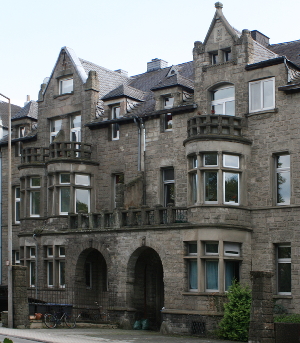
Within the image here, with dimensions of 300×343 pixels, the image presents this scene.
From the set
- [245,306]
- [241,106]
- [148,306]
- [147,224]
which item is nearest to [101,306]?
[148,306]

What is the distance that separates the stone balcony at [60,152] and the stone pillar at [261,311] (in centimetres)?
1431

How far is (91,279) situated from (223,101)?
1111cm

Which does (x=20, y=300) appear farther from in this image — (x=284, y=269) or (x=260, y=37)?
(x=260, y=37)

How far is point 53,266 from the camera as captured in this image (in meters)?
34.7

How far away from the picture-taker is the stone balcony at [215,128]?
96.5 feet

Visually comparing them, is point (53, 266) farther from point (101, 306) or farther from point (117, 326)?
point (117, 326)

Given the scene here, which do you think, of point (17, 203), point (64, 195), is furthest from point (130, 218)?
point (17, 203)

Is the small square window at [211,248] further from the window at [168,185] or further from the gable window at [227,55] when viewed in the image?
the gable window at [227,55]

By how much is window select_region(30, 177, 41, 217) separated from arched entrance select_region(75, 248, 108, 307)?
4.28 m

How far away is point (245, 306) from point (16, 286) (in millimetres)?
9409

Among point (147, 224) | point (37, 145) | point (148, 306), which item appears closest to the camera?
point (147, 224)

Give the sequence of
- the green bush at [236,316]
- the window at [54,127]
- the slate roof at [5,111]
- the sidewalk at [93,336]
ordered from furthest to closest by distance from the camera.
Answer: the slate roof at [5,111], the window at [54,127], the green bush at [236,316], the sidewalk at [93,336]

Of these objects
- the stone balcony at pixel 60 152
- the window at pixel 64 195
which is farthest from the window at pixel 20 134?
the window at pixel 64 195

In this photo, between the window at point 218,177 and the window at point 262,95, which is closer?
the window at point 218,177
